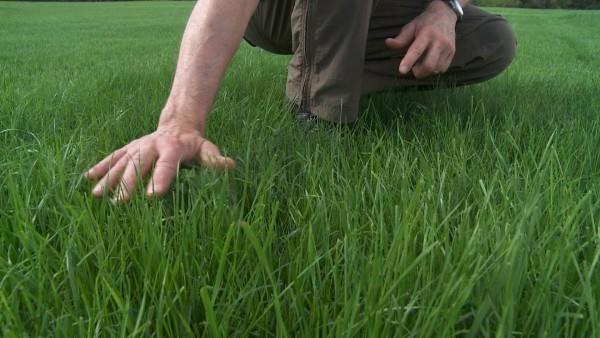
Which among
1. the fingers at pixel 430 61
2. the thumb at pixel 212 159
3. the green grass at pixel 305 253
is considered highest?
the fingers at pixel 430 61


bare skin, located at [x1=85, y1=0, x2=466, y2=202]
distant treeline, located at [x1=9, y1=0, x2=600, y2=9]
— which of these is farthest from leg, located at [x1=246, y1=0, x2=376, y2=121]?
distant treeline, located at [x1=9, y1=0, x2=600, y2=9]

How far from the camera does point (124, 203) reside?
37.5 inches

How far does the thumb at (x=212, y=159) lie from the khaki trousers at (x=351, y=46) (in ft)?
2.01

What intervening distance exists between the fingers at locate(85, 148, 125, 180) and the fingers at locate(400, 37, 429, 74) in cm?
93

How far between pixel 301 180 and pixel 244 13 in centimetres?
45

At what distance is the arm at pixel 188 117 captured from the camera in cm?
101

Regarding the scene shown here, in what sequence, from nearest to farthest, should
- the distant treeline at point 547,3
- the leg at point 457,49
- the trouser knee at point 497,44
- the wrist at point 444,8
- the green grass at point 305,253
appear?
the green grass at point 305,253 < the wrist at point 444,8 < the leg at point 457,49 < the trouser knee at point 497,44 < the distant treeline at point 547,3

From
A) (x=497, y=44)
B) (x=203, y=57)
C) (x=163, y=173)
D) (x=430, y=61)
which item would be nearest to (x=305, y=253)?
(x=163, y=173)

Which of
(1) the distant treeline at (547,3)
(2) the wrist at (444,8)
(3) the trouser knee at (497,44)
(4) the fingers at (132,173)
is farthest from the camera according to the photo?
(1) the distant treeline at (547,3)

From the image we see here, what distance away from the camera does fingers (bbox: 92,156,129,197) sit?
0.98m

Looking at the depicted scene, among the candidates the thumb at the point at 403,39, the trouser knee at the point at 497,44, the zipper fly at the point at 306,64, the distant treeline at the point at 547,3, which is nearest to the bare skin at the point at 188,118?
the zipper fly at the point at 306,64

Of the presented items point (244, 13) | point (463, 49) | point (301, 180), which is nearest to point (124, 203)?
point (301, 180)

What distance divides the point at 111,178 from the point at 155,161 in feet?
0.34

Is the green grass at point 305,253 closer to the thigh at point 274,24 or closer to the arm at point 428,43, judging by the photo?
the arm at point 428,43
